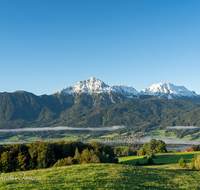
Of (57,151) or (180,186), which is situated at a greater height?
(180,186)

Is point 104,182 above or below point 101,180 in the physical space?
above

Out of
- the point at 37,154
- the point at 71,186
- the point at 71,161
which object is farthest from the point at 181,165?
the point at 37,154

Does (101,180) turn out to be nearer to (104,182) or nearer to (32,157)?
(104,182)

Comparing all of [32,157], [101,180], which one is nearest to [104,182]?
[101,180]

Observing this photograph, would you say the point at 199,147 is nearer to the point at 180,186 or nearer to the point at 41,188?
the point at 180,186

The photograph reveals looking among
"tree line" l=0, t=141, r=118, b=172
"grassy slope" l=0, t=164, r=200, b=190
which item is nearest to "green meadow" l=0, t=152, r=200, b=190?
"grassy slope" l=0, t=164, r=200, b=190

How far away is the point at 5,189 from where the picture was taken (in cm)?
1880

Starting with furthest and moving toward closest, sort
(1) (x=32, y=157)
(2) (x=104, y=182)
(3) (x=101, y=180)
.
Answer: (1) (x=32, y=157)
(3) (x=101, y=180)
(2) (x=104, y=182)

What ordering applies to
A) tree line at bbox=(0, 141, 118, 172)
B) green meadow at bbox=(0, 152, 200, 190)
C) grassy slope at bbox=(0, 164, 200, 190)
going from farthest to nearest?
tree line at bbox=(0, 141, 118, 172) < green meadow at bbox=(0, 152, 200, 190) < grassy slope at bbox=(0, 164, 200, 190)

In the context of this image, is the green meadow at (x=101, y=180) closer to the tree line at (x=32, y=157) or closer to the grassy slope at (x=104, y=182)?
the grassy slope at (x=104, y=182)

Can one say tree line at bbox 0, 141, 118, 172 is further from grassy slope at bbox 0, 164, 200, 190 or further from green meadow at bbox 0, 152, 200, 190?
grassy slope at bbox 0, 164, 200, 190

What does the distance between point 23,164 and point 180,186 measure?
53613 mm

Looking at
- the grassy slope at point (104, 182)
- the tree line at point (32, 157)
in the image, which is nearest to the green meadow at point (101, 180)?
the grassy slope at point (104, 182)

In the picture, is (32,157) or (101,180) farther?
(32,157)
